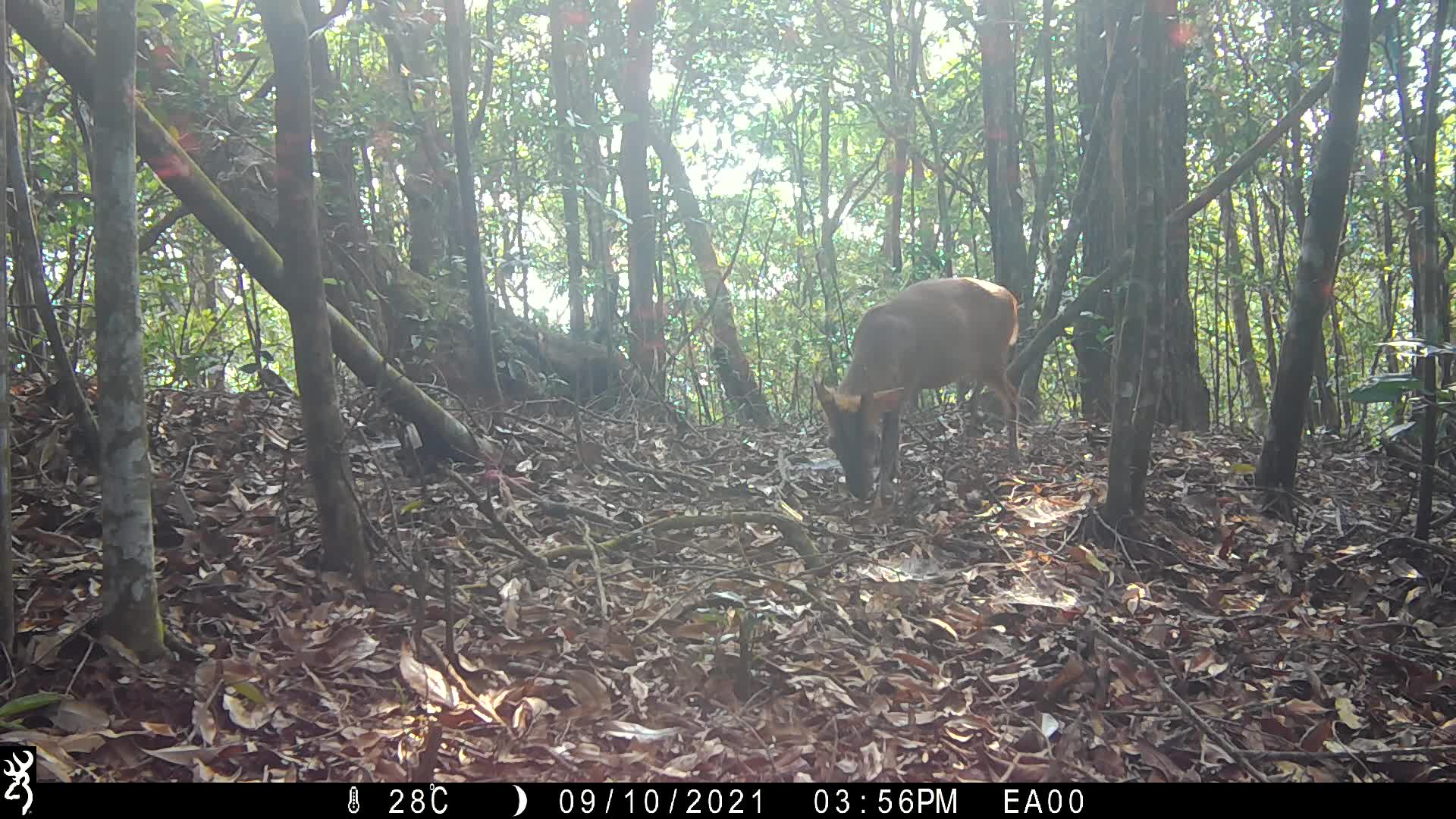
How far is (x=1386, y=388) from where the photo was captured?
4180mm

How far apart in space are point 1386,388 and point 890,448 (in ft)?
10.6

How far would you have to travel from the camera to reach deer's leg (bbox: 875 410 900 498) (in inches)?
270

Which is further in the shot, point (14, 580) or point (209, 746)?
point (14, 580)

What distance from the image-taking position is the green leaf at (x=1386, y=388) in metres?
4.16

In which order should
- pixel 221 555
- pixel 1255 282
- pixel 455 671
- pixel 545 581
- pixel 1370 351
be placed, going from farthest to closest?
pixel 1370 351 < pixel 1255 282 < pixel 545 581 < pixel 221 555 < pixel 455 671

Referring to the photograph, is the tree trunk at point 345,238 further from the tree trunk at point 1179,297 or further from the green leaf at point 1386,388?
the tree trunk at point 1179,297

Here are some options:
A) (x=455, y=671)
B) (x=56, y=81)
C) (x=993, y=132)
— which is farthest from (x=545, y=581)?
(x=993, y=132)

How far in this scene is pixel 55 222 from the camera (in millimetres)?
6352

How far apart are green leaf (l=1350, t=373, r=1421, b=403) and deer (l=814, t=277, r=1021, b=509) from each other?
295 centimetres

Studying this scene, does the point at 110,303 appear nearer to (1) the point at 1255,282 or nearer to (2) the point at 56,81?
(2) the point at 56,81

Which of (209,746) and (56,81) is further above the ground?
(56,81)

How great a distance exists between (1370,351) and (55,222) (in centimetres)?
1751
